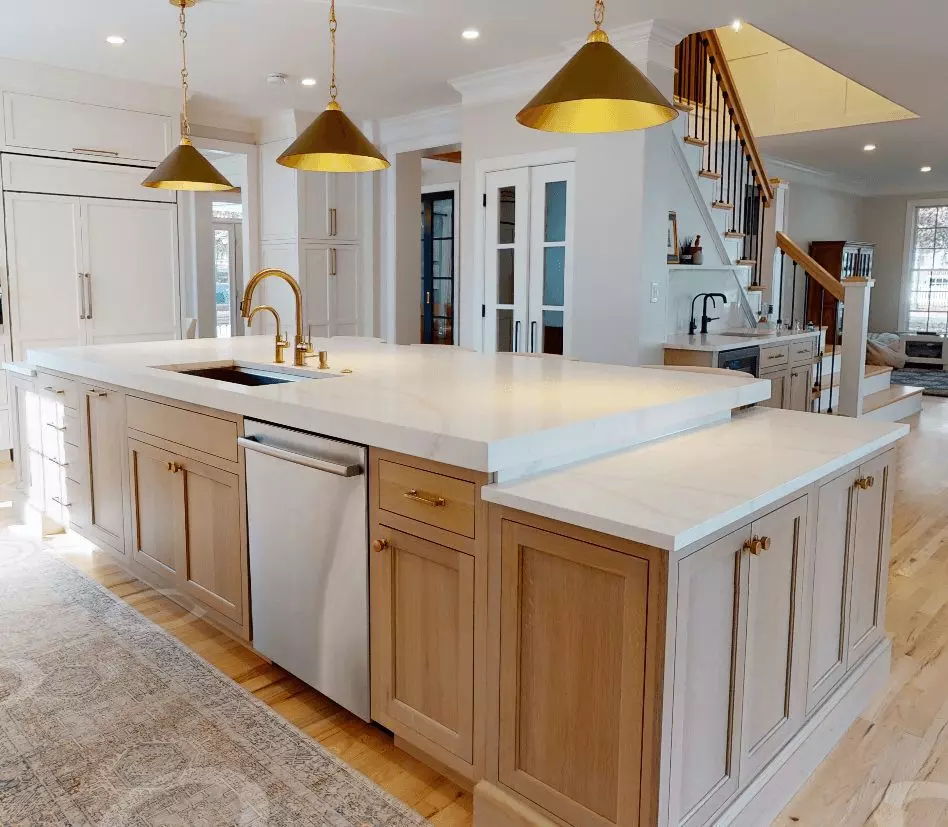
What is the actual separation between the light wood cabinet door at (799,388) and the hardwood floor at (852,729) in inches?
97.3

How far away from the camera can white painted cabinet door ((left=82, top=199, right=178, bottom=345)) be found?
573cm

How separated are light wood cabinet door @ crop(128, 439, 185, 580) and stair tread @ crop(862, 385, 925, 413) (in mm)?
5804

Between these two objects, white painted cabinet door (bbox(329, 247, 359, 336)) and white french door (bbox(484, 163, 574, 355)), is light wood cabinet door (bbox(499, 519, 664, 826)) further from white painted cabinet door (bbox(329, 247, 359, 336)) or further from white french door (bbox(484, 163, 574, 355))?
white painted cabinet door (bbox(329, 247, 359, 336))

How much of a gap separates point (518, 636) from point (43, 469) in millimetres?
2990

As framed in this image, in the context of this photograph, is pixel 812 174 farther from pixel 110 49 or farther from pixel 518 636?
pixel 518 636

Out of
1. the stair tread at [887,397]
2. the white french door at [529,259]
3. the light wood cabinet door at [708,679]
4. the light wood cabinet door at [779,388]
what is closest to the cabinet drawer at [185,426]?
the light wood cabinet door at [708,679]

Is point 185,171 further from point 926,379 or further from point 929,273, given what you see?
point 929,273

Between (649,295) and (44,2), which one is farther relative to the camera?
(649,295)

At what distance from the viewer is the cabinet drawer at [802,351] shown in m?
5.88

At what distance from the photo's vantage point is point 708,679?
164cm

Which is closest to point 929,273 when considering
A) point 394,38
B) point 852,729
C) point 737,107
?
point 737,107

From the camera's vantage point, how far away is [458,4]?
420cm

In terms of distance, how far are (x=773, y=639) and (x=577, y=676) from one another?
0.55 meters

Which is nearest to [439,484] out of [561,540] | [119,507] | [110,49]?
[561,540]
